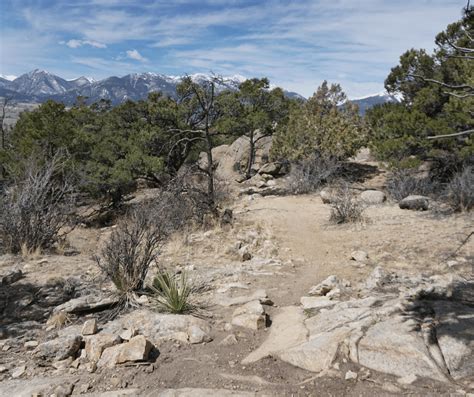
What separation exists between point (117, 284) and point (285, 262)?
11.1 ft

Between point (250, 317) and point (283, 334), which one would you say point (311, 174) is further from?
point (283, 334)

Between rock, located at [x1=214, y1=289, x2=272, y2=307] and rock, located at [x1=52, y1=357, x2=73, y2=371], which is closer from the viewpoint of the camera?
rock, located at [x1=52, y1=357, x2=73, y2=371]

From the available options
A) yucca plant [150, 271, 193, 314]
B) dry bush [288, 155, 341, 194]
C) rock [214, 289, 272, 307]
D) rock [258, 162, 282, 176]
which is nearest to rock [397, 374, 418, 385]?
rock [214, 289, 272, 307]

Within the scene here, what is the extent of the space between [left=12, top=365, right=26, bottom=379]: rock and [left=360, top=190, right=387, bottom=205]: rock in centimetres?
1133

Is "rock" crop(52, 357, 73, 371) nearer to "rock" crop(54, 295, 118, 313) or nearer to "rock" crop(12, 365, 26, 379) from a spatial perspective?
"rock" crop(12, 365, 26, 379)

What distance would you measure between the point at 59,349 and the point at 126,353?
0.75 metres

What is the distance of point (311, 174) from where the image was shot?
16734 millimetres

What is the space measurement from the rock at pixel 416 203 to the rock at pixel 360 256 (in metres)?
4.55

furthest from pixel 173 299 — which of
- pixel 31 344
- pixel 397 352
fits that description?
pixel 397 352

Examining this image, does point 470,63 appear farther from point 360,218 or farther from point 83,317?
point 83,317

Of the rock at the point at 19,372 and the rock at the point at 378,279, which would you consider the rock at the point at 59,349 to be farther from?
the rock at the point at 378,279

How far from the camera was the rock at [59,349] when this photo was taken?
387 centimetres

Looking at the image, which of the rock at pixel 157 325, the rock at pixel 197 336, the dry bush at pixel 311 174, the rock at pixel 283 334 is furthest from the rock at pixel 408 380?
the dry bush at pixel 311 174

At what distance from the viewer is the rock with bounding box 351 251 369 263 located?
7211 mm
